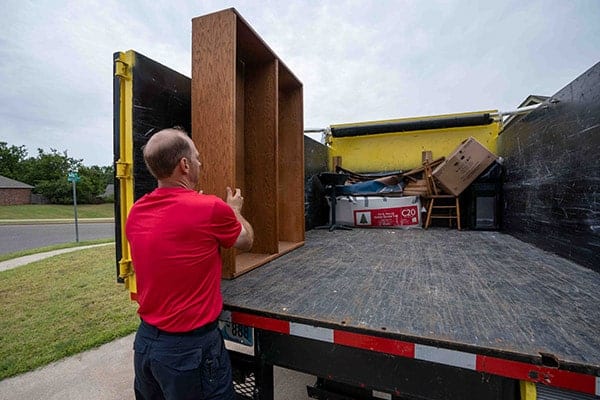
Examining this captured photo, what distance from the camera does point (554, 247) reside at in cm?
241

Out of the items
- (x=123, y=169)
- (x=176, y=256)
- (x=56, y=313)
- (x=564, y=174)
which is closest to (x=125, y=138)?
(x=123, y=169)

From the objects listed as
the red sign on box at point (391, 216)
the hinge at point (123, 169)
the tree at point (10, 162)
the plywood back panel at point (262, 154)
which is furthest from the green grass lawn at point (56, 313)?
the tree at point (10, 162)

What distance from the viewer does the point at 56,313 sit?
379 centimetres

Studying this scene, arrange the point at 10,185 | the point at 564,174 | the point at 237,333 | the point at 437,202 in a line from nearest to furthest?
the point at 237,333 < the point at 564,174 < the point at 437,202 < the point at 10,185

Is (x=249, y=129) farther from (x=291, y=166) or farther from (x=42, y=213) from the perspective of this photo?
Answer: (x=42, y=213)

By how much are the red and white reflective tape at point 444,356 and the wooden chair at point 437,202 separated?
3680mm

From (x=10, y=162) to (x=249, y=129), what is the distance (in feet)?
214

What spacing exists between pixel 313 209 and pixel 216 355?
3.09 meters

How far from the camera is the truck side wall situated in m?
1.91

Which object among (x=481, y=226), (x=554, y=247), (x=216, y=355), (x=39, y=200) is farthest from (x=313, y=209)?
(x=39, y=200)

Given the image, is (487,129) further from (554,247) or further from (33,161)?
(33,161)

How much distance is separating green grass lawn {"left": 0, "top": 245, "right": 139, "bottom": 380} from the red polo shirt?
8.06 feet

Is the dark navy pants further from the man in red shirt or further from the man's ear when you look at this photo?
the man's ear

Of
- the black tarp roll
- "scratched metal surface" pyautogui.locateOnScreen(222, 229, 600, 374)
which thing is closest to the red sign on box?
the black tarp roll
